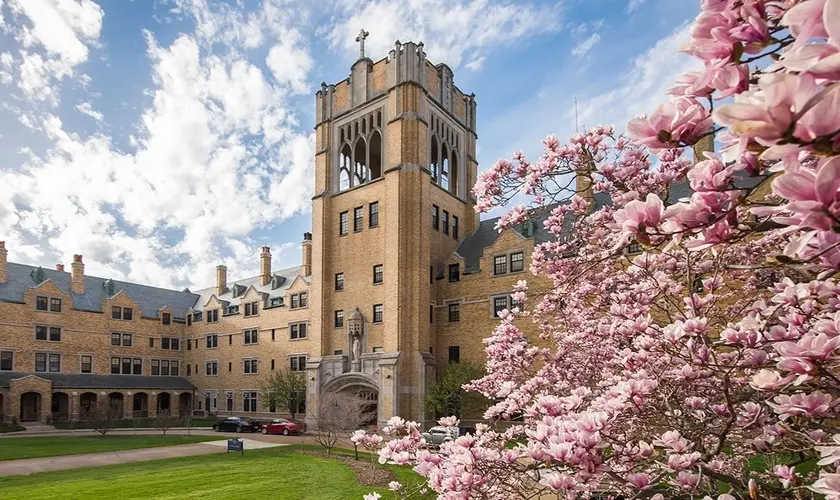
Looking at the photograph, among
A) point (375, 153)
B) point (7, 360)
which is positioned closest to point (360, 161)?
point (375, 153)

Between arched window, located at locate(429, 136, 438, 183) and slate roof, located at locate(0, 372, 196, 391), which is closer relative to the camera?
arched window, located at locate(429, 136, 438, 183)

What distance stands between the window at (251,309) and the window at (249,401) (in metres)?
6.17

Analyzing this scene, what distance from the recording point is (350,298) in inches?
1216

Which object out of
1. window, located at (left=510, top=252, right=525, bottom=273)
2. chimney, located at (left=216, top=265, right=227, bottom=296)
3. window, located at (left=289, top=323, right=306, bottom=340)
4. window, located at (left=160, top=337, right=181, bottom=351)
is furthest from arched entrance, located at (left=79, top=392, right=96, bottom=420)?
window, located at (left=510, top=252, right=525, bottom=273)

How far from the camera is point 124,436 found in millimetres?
30531

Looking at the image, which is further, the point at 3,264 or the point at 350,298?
the point at 3,264

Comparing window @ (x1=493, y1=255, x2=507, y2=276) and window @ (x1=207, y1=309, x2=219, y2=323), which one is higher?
window @ (x1=493, y1=255, x2=507, y2=276)

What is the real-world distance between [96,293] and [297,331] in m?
20.2

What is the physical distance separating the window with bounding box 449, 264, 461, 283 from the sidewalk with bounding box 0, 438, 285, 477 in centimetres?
1281

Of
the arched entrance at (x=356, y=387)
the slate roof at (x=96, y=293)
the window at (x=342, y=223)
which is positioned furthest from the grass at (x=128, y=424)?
the window at (x=342, y=223)

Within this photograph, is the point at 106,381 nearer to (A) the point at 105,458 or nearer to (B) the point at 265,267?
(B) the point at 265,267

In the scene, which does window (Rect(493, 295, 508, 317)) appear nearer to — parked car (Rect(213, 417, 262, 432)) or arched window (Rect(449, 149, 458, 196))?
arched window (Rect(449, 149, 458, 196))

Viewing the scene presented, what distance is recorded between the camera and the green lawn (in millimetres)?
22578

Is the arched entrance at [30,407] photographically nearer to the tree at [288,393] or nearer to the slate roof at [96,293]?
the slate roof at [96,293]
